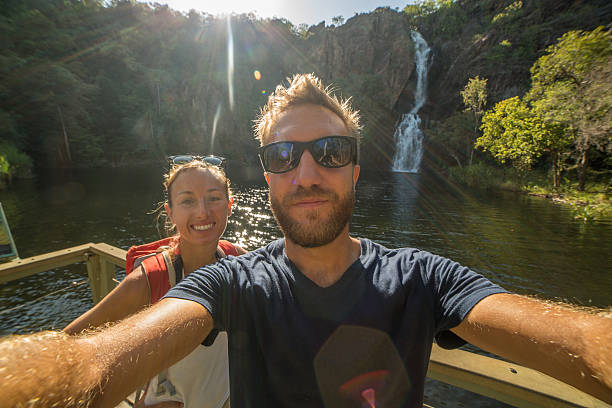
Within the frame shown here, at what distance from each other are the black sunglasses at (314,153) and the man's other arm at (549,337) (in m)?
1.06

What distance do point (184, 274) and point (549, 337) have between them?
6.57 feet

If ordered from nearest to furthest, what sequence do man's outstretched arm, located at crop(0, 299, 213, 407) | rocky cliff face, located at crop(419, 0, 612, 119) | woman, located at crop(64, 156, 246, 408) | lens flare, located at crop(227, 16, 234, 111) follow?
man's outstretched arm, located at crop(0, 299, 213, 407) < woman, located at crop(64, 156, 246, 408) < rocky cliff face, located at crop(419, 0, 612, 119) < lens flare, located at crop(227, 16, 234, 111)

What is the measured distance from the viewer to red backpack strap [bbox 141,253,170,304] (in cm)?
162

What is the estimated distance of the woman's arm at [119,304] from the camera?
1412mm

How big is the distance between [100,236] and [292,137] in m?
14.5

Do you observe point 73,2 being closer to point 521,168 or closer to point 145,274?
point 145,274

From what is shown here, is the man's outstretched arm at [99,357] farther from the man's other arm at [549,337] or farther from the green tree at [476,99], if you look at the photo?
the green tree at [476,99]

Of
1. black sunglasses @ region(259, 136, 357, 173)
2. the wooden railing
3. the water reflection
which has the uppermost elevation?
black sunglasses @ region(259, 136, 357, 173)

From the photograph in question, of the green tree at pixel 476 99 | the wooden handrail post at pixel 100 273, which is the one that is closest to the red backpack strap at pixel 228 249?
the wooden handrail post at pixel 100 273

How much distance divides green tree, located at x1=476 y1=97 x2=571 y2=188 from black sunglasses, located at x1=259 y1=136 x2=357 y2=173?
2629 centimetres

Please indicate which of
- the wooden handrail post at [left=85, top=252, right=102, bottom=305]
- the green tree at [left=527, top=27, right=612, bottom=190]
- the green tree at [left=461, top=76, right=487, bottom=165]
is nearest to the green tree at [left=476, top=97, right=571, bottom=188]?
the green tree at [left=527, top=27, right=612, bottom=190]

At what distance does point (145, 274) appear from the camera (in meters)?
1.63

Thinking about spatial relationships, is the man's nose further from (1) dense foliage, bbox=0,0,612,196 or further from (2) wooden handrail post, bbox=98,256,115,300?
(1) dense foliage, bbox=0,0,612,196

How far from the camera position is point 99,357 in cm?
80
